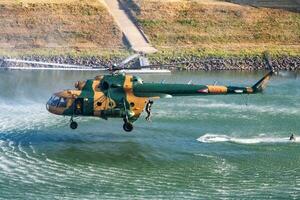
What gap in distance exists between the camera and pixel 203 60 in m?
57.1

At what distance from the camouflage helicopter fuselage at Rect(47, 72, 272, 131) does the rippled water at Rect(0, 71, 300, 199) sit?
1456 mm

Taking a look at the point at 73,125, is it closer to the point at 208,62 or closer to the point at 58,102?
the point at 58,102

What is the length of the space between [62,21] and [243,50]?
52.5ft

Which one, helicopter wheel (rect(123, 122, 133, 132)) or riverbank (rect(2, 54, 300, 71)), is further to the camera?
riverbank (rect(2, 54, 300, 71))

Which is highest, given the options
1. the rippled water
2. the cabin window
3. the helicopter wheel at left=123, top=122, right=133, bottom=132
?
the cabin window

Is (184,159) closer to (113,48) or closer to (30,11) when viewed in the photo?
(113,48)

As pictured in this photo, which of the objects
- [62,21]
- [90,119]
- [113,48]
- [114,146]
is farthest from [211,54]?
[114,146]

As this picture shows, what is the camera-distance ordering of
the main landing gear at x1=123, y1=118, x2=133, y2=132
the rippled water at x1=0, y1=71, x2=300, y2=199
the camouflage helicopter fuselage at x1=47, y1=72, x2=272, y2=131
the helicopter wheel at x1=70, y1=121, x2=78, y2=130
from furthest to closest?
the helicopter wheel at x1=70, y1=121, x2=78, y2=130 < the main landing gear at x1=123, y1=118, x2=133, y2=132 < the camouflage helicopter fuselage at x1=47, y1=72, x2=272, y2=131 < the rippled water at x1=0, y1=71, x2=300, y2=199

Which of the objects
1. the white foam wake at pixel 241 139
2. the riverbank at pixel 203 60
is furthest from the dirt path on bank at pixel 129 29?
the white foam wake at pixel 241 139

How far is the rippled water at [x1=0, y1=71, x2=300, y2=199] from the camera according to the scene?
77.0 feet

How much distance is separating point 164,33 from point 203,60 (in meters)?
7.90

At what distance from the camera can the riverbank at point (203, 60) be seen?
56.8 meters

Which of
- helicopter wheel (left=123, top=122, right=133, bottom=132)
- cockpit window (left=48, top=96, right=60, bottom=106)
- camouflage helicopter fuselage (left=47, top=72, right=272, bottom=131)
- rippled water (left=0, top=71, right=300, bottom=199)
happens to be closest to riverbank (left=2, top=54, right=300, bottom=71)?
rippled water (left=0, top=71, right=300, bottom=199)

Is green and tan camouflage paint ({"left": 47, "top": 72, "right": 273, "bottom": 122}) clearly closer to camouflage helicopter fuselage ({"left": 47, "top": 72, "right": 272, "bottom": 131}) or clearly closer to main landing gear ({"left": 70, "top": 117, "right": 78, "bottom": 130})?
camouflage helicopter fuselage ({"left": 47, "top": 72, "right": 272, "bottom": 131})
